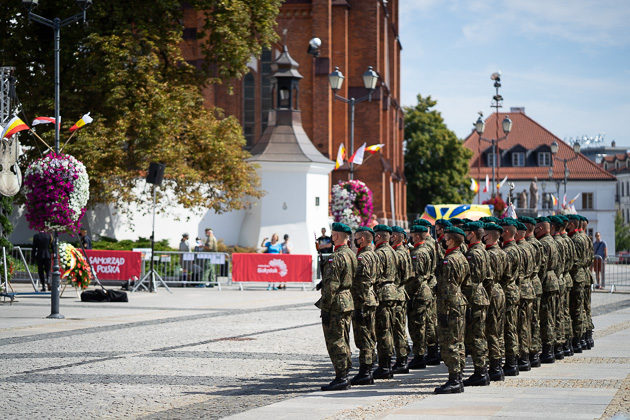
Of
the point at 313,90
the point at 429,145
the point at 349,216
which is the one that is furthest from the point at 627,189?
the point at 349,216

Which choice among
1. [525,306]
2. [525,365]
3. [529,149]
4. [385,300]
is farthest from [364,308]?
[529,149]

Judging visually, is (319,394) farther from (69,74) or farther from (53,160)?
(69,74)

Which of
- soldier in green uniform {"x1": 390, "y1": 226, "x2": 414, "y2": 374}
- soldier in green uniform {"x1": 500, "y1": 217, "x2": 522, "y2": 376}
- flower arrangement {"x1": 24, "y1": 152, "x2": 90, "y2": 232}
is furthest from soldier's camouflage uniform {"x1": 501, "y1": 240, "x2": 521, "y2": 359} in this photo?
flower arrangement {"x1": 24, "y1": 152, "x2": 90, "y2": 232}

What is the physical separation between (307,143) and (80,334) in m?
26.6

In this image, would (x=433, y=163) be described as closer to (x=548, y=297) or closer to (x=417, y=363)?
(x=548, y=297)

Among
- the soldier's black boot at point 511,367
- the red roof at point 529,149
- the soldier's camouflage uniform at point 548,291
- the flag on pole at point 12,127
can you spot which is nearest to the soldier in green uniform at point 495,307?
the soldier's black boot at point 511,367

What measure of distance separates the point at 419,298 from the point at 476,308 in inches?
77.3

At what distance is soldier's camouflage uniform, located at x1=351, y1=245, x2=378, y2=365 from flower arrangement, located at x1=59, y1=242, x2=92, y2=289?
1389 cm

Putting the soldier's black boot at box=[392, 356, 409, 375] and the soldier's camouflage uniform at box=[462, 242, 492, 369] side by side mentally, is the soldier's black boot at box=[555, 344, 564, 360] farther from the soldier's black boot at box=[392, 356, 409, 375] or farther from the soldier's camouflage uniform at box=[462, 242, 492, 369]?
the soldier's camouflage uniform at box=[462, 242, 492, 369]

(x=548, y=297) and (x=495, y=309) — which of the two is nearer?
(x=495, y=309)

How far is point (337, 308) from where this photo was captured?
10602mm

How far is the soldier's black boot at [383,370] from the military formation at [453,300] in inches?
0.5

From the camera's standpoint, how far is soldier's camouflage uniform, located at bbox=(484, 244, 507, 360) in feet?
36.4

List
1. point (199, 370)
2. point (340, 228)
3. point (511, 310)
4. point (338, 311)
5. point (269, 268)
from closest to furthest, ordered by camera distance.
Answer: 1. point (338, 311)
2. point (340, 228)
3. point (511, 310)
4. point (199, 370)
5. point (269, 268)
